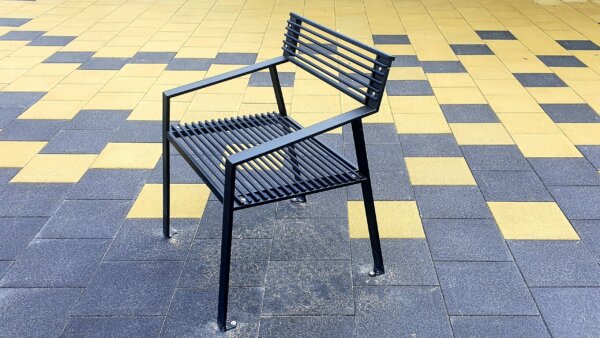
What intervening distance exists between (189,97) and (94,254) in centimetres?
185

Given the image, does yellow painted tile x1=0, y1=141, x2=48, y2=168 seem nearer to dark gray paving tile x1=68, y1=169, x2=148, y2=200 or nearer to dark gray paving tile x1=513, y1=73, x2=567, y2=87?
dark gray paving tile x1=68, y1=169, x2=148, y2=200

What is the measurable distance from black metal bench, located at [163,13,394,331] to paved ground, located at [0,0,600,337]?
221mm

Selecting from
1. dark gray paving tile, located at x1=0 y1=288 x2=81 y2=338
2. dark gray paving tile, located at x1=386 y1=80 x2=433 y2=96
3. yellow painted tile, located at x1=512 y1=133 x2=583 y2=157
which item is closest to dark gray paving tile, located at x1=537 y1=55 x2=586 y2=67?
dark gray paving tile, located at x1=386 y1=80 x2=433 y2=96

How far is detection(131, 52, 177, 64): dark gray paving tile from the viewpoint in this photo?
472 cm

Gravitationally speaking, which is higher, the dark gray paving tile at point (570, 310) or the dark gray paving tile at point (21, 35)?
the dark gray paving tile at point (21, 35)

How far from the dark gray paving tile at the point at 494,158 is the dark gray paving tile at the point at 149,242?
1.63 meters

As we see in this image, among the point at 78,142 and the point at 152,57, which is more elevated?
the point at 152,57

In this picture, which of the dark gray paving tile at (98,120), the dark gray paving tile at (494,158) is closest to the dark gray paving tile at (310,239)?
the dark gray paving tile at (494,158)

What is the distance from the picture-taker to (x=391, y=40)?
5.23m

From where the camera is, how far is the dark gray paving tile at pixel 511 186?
2.76 metres

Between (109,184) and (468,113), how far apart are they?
2.38 meters

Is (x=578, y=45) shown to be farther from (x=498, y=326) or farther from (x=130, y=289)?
(x=130, y=289)

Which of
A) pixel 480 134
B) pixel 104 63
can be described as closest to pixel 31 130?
pixel 104 63

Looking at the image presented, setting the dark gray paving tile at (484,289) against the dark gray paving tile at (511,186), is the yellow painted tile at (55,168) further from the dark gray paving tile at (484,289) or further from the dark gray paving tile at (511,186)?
the dark gray paving tile at (511,186)
